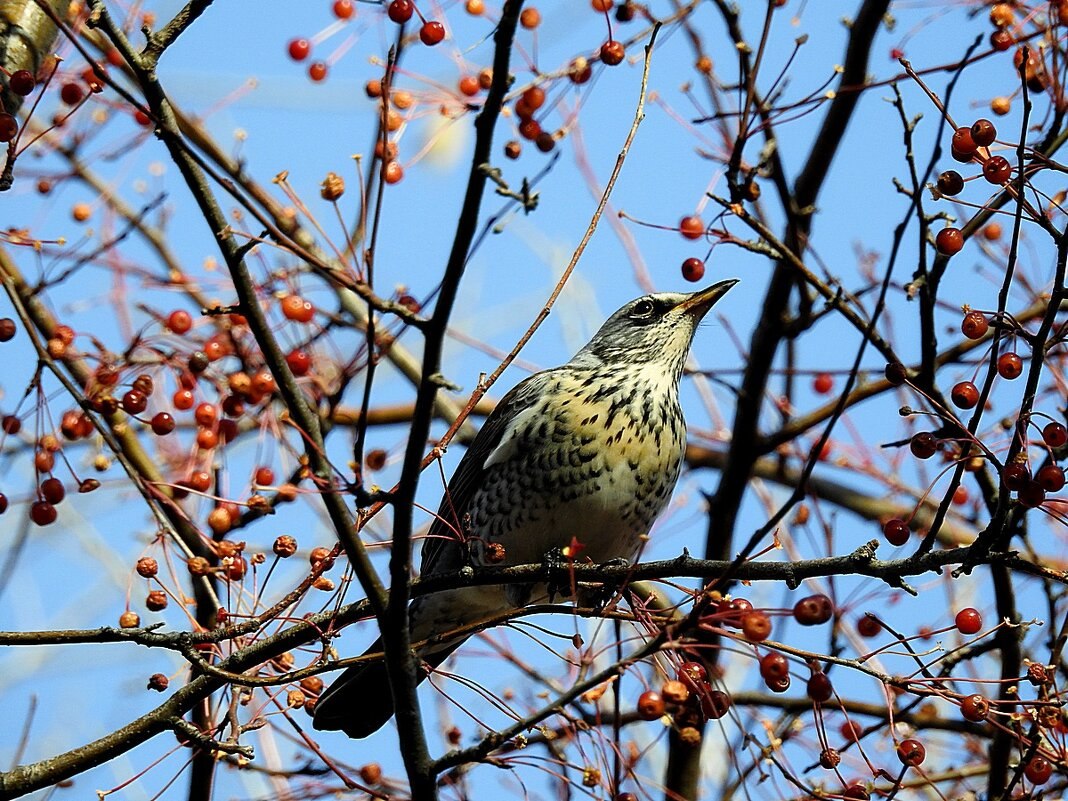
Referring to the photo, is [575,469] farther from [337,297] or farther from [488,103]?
[488,103]

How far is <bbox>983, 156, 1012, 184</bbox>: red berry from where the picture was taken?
3.06 m

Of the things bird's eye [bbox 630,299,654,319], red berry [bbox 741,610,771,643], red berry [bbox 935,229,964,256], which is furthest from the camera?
bird's eye [bbox 630,299,654,319]

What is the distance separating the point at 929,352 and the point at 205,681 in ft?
Result: 8.51

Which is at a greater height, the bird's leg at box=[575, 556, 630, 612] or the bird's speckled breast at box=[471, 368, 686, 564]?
the bird's speckled breast at box=[471, 368, 686, 564]

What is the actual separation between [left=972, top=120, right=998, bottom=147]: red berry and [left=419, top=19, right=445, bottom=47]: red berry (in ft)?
5.51

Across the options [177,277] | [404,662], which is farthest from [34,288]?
[404,662]

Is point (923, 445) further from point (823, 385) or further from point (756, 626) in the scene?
point (823, 385)

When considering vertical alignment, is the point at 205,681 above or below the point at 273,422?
below

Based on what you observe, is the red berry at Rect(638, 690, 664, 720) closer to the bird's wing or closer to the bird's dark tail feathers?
the bird's dark tail feathers

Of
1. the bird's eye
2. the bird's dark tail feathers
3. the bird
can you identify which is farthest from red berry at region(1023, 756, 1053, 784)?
the bird's eye

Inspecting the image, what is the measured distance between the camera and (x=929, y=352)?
4.23 metres

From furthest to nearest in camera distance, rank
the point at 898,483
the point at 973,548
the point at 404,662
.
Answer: the point at 898,483, the point at 404,662, the point at 973,548

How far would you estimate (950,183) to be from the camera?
10.3ft

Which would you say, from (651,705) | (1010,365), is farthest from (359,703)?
(1010,365)
